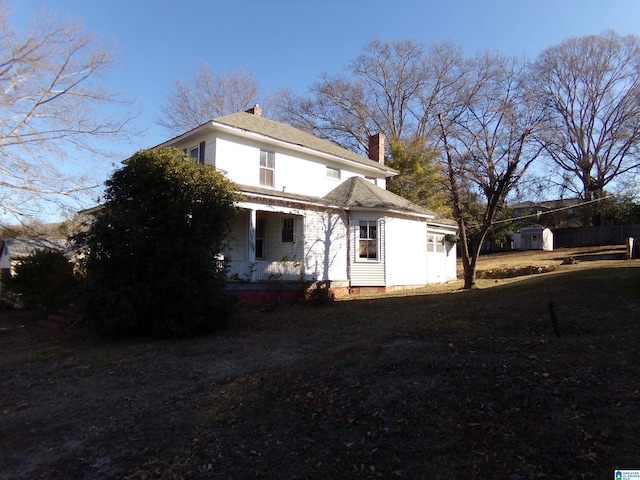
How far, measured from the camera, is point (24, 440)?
4320mm

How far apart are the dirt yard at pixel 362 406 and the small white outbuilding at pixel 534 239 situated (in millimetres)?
35416

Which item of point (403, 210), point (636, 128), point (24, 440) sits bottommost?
point (24, 440)

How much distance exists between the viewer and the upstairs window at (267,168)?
1614 centimetres

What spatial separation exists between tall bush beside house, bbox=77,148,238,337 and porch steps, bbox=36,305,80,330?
308 centimetres

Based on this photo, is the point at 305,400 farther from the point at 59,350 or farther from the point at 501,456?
the point at 59,350

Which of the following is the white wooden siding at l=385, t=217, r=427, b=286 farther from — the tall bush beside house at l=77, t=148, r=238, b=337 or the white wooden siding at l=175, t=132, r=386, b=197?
the tall bush beside house at l=77, t=148, r=238, b=337

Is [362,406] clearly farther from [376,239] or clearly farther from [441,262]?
[441,262]

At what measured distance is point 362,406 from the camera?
4234 millimetres

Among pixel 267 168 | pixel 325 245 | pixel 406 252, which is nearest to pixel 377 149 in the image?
pixel 406 252

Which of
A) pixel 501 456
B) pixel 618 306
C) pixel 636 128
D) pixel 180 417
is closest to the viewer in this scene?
pixel 501 456

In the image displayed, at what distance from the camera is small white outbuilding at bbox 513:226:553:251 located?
39219 millimetres

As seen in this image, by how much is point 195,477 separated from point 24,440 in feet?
7.33

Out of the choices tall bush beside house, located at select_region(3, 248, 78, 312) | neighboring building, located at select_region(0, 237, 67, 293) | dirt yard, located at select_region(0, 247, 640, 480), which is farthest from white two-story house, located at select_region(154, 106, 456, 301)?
dirt yard, located at select_region(0, 247, 640, 480)

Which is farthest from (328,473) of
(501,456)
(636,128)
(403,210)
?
(636,128)
